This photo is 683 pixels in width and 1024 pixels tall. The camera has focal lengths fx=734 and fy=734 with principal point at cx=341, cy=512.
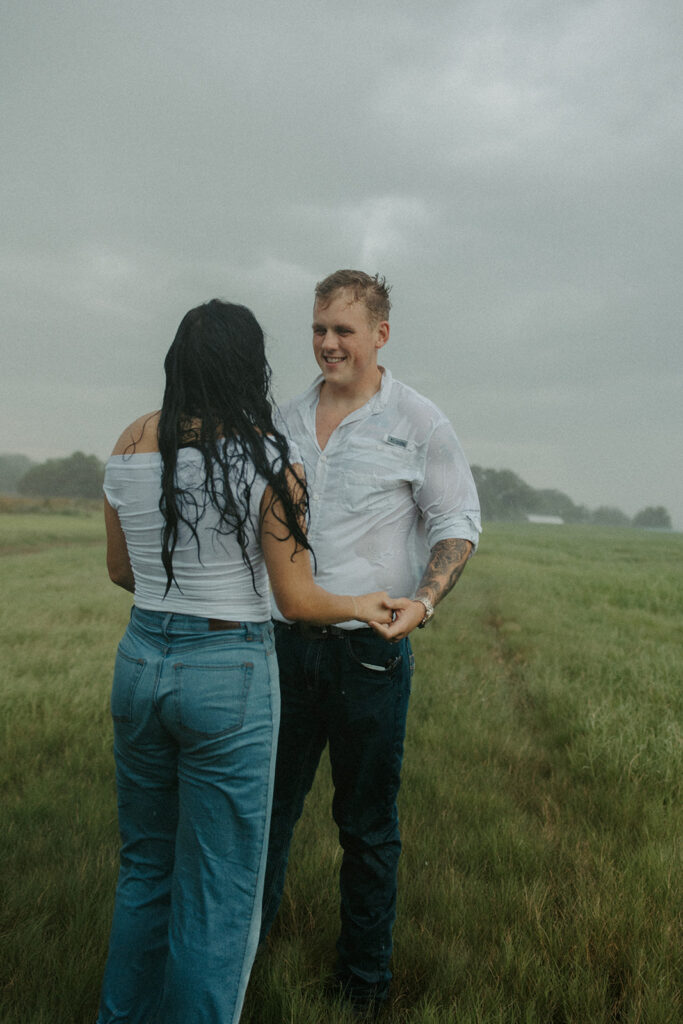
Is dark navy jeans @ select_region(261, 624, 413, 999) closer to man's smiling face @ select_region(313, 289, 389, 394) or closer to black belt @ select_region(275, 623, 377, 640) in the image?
black belt @ select_region(275, 623, 377, 640)

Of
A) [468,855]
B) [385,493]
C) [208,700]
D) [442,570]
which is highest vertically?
[385,493]

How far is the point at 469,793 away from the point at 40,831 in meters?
2.44

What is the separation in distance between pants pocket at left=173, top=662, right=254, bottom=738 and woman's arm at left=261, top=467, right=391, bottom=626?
9.3 inches

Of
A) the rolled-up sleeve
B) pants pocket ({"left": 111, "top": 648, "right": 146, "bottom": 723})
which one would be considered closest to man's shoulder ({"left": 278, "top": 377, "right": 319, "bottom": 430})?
the rolled-up sleeve

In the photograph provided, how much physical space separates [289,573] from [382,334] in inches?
52.8

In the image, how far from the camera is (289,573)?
6.42 ft

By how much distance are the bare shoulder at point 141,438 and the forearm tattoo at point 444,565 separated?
1.25m

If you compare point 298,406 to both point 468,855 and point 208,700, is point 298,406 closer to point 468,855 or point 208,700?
point 208,700

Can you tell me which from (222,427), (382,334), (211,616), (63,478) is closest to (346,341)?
(382,334)

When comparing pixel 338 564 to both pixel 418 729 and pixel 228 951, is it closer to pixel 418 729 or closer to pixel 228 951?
pixel 228 951

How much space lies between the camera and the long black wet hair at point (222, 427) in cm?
187

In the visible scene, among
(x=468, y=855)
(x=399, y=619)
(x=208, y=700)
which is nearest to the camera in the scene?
(x=208, y=700)

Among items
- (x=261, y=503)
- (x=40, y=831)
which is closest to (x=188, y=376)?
(x=261, y=503)

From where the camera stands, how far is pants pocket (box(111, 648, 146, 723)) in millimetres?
1956
